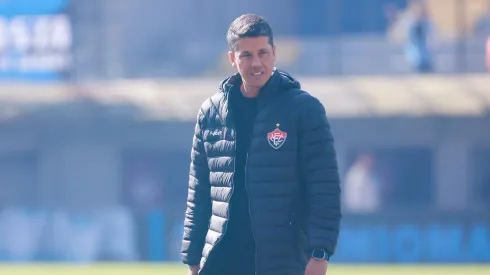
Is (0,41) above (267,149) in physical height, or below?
above

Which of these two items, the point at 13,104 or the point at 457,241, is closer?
the point at 457,241

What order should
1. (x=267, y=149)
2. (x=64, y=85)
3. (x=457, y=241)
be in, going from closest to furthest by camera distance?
(x=267, y=149), (x=457, y=241), (x=64, y=85)

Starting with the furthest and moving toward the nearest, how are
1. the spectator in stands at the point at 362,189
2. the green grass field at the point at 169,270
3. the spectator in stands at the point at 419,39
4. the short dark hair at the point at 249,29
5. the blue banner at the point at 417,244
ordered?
the spectator in stands at the point at 419,39 < the spectator in stands at the point at 362,189 < the blue banner at the point at 417,244 < the green grass field at the point at 169,270 < the short dark hair at the point at 249,29

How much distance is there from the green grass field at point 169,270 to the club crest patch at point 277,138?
35.1 feet

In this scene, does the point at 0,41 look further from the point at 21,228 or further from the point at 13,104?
the point at 21,228

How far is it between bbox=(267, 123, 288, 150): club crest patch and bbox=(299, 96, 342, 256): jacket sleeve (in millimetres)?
75

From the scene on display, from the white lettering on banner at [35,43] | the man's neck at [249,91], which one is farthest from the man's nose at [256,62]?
the white lettering on banner at [35,43]

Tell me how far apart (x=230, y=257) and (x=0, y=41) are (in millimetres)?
22930

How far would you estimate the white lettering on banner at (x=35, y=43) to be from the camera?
26.8m

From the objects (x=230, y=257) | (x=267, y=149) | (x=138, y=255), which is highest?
(x=267, y=149)

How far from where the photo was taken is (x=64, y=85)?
26109 mm

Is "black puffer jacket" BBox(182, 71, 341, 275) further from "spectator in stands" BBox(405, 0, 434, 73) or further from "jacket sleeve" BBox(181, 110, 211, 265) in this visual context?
Answer: "spectator in stands" BBox(405, 0, 434, 73)

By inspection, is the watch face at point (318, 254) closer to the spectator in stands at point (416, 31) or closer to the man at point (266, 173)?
the man at point (266, 173)

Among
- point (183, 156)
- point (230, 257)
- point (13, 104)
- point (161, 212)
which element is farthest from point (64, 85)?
point (230, 257)
